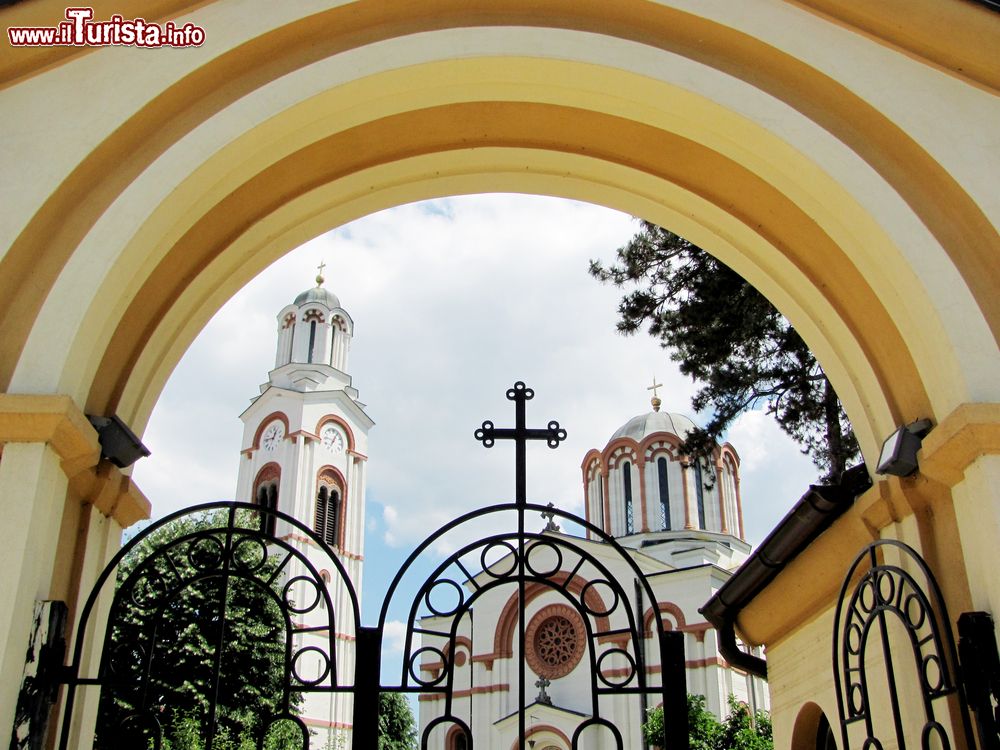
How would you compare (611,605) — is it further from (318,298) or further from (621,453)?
(318,298)

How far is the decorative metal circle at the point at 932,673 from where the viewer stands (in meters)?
3.65

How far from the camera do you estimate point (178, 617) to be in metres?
4.59

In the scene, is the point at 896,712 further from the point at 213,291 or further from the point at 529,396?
the point at 213,291

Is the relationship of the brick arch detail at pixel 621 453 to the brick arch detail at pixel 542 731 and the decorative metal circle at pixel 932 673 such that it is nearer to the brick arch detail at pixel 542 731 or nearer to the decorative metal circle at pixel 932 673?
the brick arch detail at pixel 542 731

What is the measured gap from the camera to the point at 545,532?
24250 mm

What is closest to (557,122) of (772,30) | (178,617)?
(772,30)

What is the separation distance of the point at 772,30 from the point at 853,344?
57.8 inches

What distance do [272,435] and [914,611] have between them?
3796 centimetres

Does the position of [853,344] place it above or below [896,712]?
above

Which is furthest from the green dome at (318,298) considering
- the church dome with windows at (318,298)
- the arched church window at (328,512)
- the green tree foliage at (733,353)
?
the green tree foliage at (733,353)

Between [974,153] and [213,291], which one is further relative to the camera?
[213,291]

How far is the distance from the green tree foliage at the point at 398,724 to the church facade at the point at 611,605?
107 inches

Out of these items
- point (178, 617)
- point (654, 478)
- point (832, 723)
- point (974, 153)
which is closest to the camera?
point (974, 153)

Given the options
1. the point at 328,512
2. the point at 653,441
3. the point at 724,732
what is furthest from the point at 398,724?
the point at 724,732
